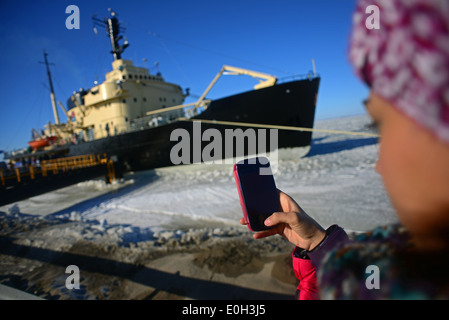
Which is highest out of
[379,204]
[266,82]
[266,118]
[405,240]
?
[266,82]

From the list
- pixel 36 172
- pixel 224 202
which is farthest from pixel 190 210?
pixel 36 172

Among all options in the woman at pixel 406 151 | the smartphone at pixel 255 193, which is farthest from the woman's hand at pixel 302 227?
the woman at pixel 406 151

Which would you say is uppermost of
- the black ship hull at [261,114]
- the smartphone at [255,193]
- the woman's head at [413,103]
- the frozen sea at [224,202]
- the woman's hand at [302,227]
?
the black ship hull at [261,114]

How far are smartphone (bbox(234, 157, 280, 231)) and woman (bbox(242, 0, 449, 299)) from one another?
82 cm

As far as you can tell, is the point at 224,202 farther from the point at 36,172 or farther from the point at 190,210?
the point at 36,172

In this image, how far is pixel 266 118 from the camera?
12.1 m

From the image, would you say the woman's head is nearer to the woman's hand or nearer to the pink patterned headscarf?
the pink patterned headscarf

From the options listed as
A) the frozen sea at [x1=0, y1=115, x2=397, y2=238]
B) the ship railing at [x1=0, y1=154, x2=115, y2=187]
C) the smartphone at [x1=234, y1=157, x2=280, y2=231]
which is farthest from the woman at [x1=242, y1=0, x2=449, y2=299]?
the ship railing at [x1=0, y1=154, x2=115, y2=187]

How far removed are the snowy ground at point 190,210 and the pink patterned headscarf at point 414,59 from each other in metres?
3.08

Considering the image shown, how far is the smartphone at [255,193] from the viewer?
4.63ft

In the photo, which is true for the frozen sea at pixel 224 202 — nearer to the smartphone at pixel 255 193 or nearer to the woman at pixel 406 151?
the smartphone at pixel 255 193

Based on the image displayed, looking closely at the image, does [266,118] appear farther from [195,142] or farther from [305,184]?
[305,184]
